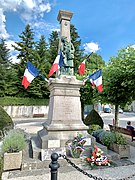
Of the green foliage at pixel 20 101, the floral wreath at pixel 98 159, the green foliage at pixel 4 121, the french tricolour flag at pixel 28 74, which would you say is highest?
the french tricolour flag at pixel 28 74

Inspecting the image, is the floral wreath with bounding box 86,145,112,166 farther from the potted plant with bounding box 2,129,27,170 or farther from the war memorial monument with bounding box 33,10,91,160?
the potted plant with bounding box 2,129,27,170

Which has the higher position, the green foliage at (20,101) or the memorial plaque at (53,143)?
the green foliage at (20,101)

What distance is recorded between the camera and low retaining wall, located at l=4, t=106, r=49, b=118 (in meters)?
25.0

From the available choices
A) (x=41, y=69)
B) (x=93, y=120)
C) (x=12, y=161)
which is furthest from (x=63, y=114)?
(x=41, y=69)

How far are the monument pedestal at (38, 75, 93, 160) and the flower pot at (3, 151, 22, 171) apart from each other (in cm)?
119

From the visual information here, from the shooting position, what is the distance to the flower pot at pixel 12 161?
4562mm

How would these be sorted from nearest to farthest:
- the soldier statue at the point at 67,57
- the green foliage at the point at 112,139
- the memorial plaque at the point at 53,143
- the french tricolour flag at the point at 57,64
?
the memorial plaque at the point at 53,143 < the green foliage at the point at 112,139 < the french tricolour flag at the point at 57,64 < the soldier statue at the point at 67,57

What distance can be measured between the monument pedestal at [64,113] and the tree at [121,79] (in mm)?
3526

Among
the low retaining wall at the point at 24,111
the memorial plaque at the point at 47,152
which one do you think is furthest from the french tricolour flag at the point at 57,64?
the low retaining wall at the point at 24,111

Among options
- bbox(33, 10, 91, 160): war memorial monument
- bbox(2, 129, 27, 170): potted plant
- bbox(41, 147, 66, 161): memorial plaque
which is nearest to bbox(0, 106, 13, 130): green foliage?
bbox(33, 10, 91, 160): war memorial monument

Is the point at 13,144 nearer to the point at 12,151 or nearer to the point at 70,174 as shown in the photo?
the point at 12,151

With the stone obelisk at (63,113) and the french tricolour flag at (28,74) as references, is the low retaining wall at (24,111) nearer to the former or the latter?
the french tricolour flag at (28,74)

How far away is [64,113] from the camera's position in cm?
618

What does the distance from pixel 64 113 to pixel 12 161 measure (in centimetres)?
250
